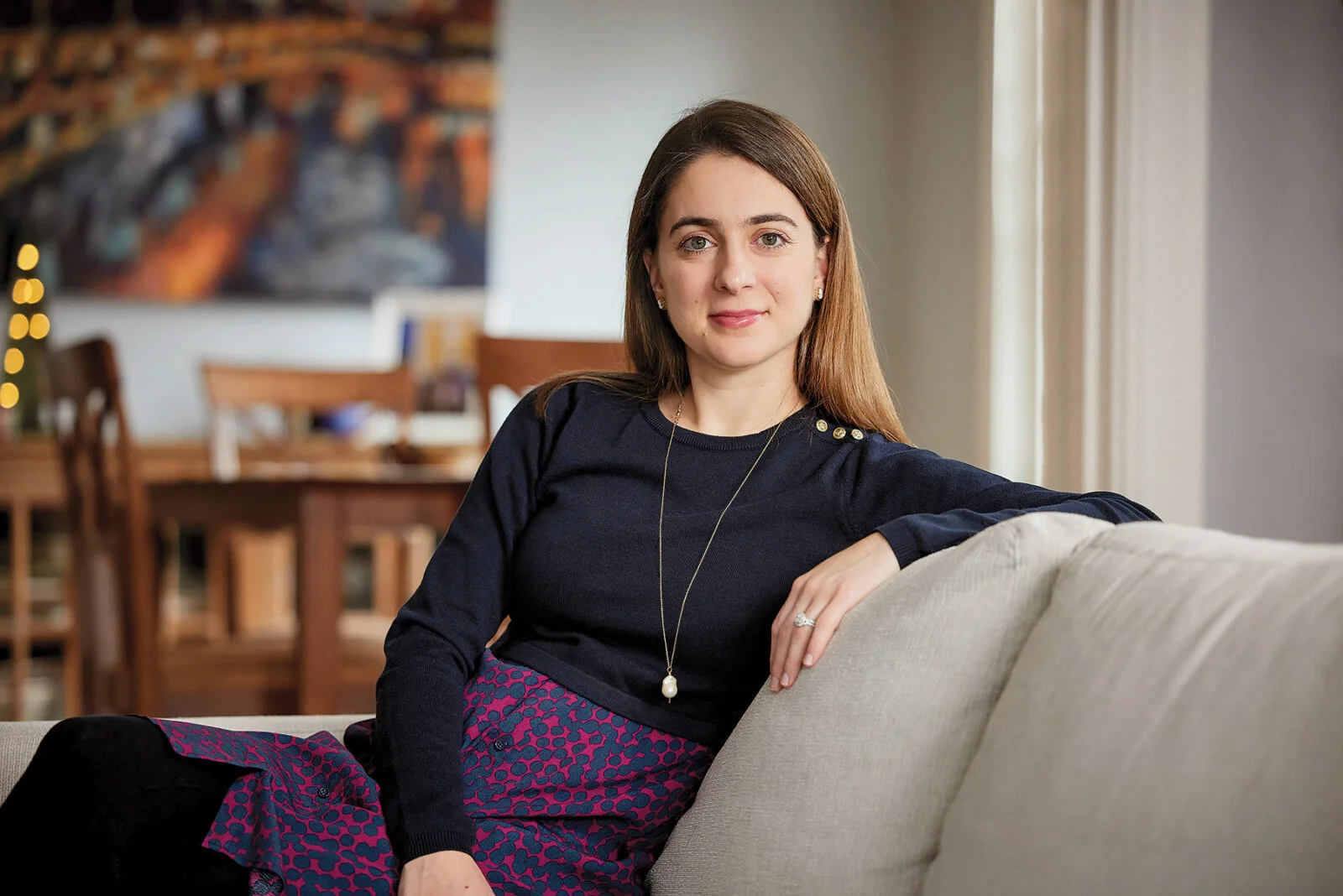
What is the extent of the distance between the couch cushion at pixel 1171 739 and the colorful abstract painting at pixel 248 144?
151 inches

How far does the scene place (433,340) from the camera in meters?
4.37

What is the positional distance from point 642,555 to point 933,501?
0.30 metres

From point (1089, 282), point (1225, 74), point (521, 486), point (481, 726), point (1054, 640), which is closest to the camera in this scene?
point (1054, 640)

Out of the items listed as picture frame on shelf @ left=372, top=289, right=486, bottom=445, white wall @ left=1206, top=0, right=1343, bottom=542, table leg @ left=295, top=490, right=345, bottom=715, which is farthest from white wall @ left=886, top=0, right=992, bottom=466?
table leg @ left=295, top=490, right=345, bottom=715

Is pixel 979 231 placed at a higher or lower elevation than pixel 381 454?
higher

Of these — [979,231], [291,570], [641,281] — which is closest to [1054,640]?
[641,281]

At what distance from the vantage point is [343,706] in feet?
8.00

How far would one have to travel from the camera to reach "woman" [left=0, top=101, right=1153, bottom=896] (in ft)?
3.44

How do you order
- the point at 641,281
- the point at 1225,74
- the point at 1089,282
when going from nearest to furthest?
the point at 641,281 < the point at 1225,74 < the point at 1089,282

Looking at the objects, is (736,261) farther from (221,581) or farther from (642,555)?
(221,581)

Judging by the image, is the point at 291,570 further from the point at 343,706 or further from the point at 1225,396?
the point at 1225,396

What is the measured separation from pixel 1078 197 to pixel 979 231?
0.61 m

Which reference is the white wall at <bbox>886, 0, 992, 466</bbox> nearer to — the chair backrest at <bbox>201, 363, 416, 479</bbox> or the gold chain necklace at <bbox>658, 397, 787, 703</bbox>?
the chair backrest at <bbox>201, 363, 416, 479</bbox>

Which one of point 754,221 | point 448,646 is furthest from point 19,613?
point 754,221
